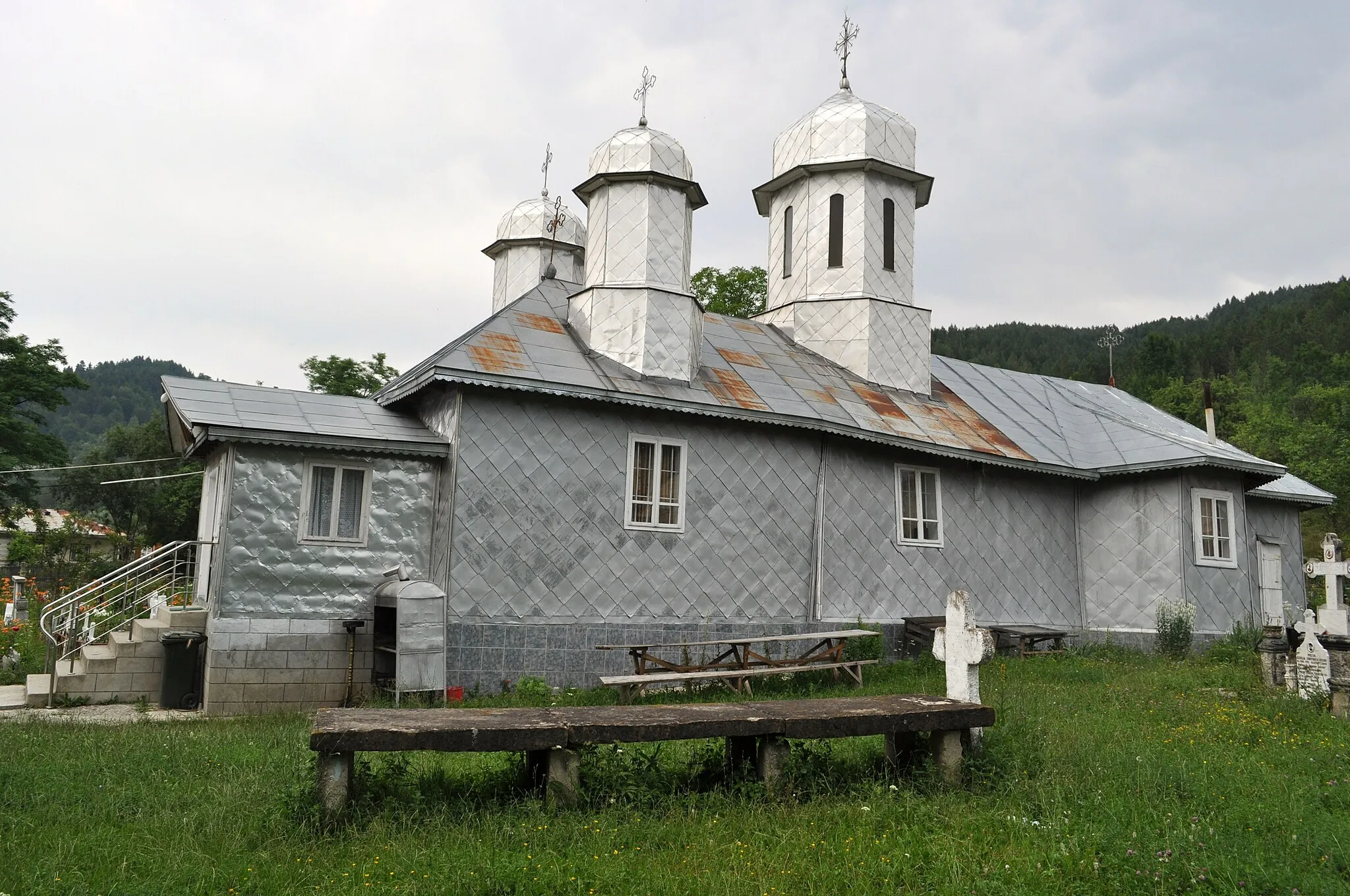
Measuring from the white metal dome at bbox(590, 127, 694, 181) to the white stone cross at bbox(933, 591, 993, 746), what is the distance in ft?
33.1

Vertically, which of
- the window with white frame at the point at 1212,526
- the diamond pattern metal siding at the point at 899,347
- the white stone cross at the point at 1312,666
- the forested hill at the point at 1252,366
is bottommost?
the white stone cross at the point at 1312,666

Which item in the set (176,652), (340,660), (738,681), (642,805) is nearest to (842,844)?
(642,805)

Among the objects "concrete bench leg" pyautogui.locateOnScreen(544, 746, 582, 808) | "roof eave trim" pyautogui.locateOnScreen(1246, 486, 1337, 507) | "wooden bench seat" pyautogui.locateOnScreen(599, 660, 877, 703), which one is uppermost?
"roof eave trim" pyautogui.locateOnScreen(1246, 486, 1337, 507)

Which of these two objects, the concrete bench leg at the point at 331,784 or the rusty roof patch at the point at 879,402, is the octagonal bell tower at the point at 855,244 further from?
the concrete bench leg at the point at 331,784

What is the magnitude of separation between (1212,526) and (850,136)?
9806 mm

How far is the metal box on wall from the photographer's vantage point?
40.7ft

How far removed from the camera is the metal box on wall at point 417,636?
1239cm

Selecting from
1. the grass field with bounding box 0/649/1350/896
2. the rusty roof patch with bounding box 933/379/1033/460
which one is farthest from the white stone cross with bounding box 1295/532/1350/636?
the grass field with bounding box 0/649/1350/896

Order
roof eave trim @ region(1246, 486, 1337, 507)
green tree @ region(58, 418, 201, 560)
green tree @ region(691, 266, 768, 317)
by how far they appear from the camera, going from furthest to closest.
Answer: green tree @ region(58, 418, 201, 560)
green tree @ region(691, 266, 768, 317)
roof eave trim @ region(1246, 486, 1337, 507)

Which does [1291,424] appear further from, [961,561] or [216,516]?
[216,516]

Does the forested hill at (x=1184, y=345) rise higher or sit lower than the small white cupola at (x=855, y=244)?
higher

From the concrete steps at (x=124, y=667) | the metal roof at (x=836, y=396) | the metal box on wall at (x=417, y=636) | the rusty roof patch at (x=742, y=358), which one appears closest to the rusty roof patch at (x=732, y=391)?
the metal roof at (x=836, y=396)

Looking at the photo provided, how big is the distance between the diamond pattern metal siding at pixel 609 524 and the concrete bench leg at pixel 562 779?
664 cm

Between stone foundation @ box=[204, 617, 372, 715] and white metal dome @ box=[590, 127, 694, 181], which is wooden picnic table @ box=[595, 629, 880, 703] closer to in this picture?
stone foundation @ box=[204, 617, 372, 715]
